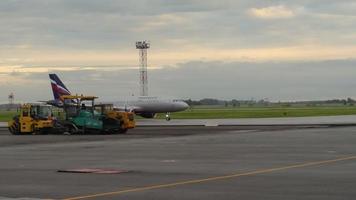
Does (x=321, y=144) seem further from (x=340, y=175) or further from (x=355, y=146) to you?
(x=340, y=175)

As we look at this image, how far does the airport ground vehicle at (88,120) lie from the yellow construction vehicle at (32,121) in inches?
62.6

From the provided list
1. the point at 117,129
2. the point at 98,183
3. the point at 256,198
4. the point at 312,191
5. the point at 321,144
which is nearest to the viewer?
the point at 256,198

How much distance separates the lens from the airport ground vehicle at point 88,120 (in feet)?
160

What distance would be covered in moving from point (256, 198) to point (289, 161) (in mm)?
8916

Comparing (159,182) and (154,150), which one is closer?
(159,182)

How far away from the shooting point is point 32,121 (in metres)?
50.3

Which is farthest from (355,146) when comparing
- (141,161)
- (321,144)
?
(141,161)

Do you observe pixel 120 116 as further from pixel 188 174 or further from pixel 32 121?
pixel 188 174

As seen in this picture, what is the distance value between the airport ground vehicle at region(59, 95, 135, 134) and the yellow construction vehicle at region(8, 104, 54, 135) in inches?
62.6

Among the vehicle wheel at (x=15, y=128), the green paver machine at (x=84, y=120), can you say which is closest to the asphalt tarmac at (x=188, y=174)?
the green paver machine at (x=84, y=120)

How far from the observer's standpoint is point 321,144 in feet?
103

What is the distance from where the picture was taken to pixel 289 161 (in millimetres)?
22141

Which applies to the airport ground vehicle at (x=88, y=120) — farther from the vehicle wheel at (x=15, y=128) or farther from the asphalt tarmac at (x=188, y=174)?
the asphalt tarmac at (x=188, y=174)

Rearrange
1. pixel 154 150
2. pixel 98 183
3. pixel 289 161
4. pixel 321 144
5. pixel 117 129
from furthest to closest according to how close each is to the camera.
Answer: pixel 117 129 → pixel 321 144 → pixel 154 150 → pixel 289 161 → pixel 98 183
